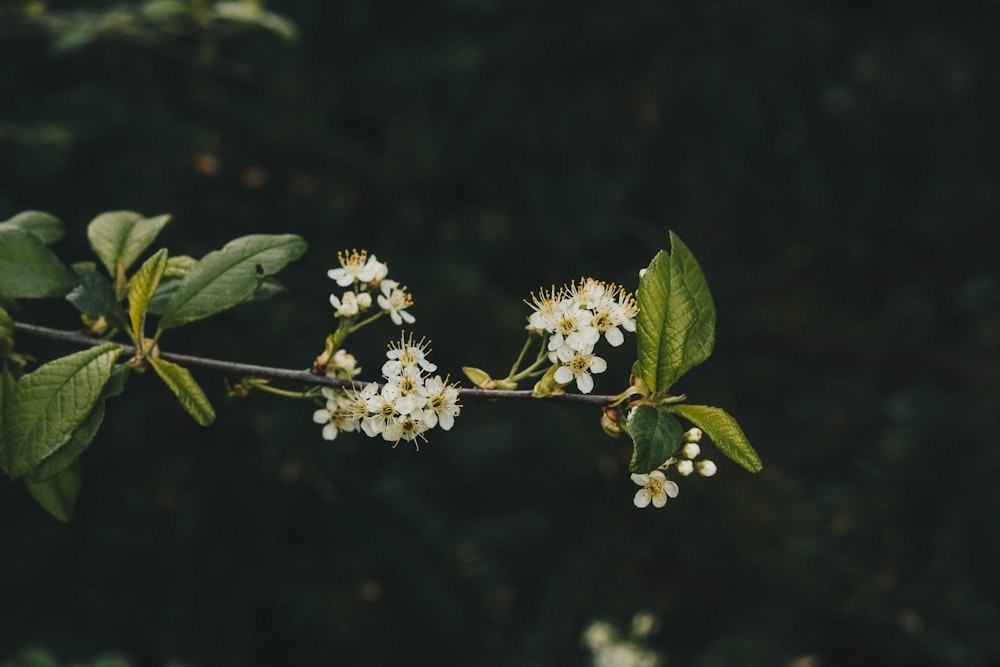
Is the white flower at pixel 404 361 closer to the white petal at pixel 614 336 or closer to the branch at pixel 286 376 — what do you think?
the branch at pixel 286 376

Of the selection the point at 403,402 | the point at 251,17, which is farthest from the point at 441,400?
the point at 251,17

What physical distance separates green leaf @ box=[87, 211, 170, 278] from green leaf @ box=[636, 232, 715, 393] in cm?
52

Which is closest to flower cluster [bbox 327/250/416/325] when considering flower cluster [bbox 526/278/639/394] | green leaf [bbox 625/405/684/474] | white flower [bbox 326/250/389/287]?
white flower [bbox 326/250/389/287]

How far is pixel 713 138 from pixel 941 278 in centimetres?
114

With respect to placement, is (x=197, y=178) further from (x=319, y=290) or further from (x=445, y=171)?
(x=445, y=171)

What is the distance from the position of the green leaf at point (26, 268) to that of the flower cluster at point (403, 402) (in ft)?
0.95

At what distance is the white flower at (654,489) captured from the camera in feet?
2.46

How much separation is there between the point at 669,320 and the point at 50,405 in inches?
21.3

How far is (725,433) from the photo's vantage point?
701mm

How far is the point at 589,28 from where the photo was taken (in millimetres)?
2082

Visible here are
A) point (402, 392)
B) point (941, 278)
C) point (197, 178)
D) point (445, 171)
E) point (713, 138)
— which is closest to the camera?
point (402, 392)

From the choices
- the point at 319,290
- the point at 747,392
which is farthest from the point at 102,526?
the point at 747,392

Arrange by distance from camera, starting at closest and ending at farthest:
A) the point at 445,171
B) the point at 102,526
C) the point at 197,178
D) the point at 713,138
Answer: the point at 102,526
the point at 197,178
the point at 445,171
the point at 713,138

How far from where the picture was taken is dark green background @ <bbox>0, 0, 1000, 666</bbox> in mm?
1674
